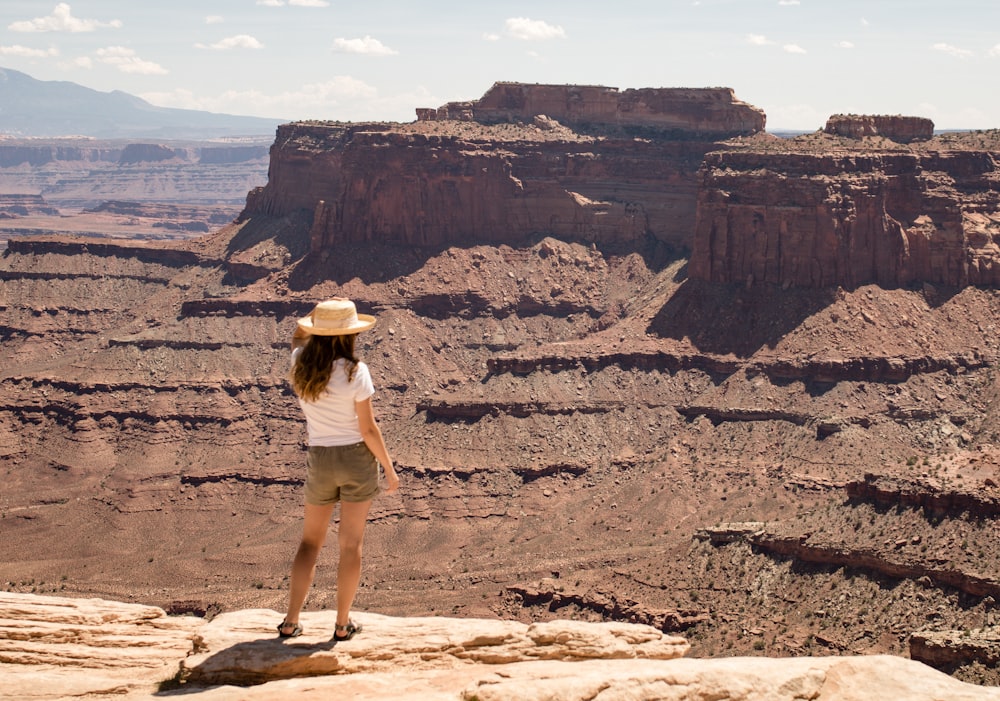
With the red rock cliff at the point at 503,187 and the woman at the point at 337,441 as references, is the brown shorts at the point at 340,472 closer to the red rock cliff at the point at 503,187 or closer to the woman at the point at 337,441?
the woman at the point at 337,441

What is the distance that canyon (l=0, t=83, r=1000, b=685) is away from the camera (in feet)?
210

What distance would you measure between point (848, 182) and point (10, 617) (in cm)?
8441

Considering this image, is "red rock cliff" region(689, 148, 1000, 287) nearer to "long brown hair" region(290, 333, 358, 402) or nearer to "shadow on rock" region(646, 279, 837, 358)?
"shadow on rock" region(646, 279, 837, 358)

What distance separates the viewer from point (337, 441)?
23125 millimetres

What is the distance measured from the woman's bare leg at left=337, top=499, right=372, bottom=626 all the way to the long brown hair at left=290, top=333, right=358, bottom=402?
1.96 metres

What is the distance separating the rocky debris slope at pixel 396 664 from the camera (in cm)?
2150

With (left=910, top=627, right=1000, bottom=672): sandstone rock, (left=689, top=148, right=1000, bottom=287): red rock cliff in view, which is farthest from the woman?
(left=689, top=148, right=1000, bottom=287): red rock cliff

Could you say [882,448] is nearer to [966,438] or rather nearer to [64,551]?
[966,438]

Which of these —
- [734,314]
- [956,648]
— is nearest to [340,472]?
[956,648]

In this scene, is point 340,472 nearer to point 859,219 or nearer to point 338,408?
point 338,408

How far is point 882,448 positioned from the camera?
88.9 metres

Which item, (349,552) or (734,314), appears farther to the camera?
(734,314)

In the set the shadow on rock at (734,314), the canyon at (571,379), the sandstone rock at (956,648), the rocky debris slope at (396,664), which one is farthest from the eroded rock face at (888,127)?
the rocky debris slope at (396,664)

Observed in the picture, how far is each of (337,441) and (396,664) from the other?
353cm
